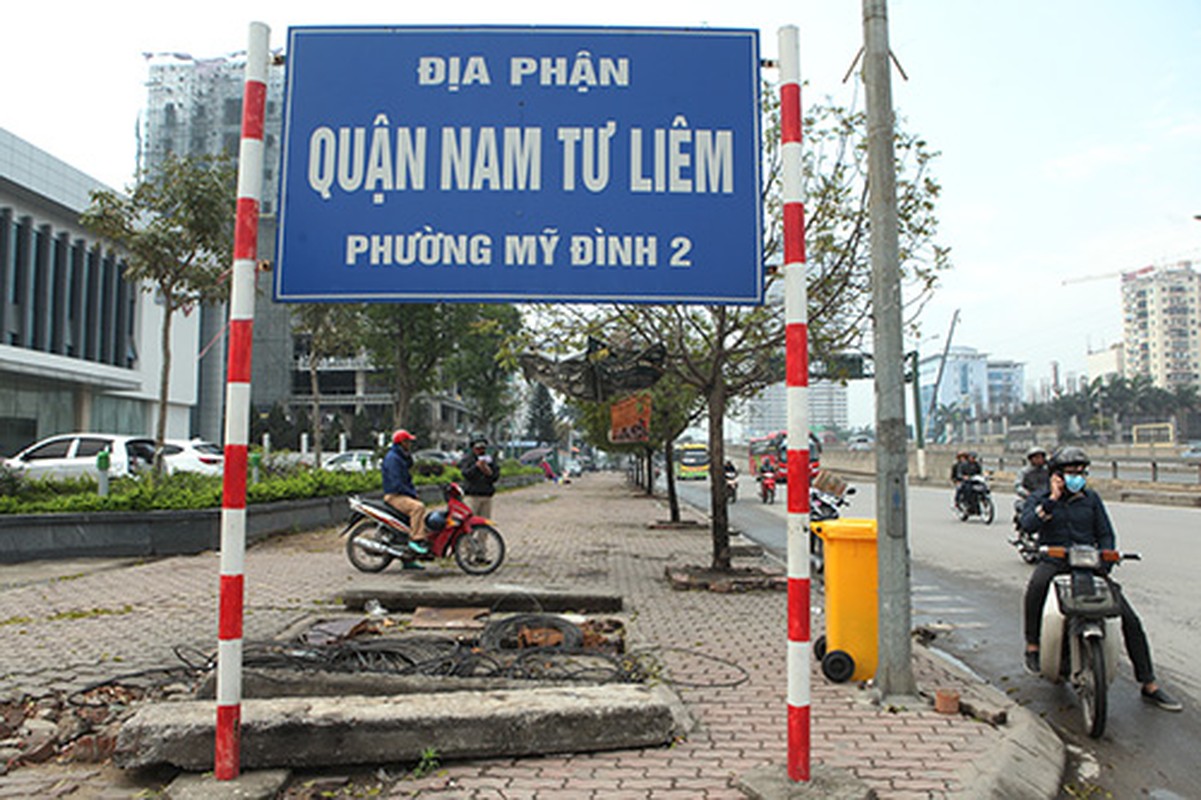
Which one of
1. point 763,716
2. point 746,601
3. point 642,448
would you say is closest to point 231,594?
point 763,716

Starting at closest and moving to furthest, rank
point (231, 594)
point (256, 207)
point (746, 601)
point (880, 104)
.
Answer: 1. point (231, 594)
2. point (256, 207)
3. point (880, 104)
4. point (746, 601)

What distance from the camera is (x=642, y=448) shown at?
1256 inches

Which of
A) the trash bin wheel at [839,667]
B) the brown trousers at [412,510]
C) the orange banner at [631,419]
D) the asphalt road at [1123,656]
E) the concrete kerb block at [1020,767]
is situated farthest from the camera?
the orange banner at [631,419]

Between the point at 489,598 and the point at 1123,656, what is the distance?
514 cm

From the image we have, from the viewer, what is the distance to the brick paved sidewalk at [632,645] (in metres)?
3.85

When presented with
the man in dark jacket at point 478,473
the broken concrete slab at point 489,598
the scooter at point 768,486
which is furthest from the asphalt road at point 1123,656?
the scooter at point 768,486

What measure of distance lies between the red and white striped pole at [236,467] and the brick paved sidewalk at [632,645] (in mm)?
418

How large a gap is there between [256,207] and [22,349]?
3369 cm

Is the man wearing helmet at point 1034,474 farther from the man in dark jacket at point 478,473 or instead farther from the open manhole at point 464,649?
the man in dark jacket at point 478,473

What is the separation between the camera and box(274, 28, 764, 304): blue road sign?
4.16 metres

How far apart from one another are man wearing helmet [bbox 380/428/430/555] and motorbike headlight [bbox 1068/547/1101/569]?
723 cm

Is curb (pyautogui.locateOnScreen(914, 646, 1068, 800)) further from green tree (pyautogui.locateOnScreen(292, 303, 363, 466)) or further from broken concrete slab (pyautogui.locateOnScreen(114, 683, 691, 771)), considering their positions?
green tree (pyautogui.locateOnScreen(292, 303, 363, 466))

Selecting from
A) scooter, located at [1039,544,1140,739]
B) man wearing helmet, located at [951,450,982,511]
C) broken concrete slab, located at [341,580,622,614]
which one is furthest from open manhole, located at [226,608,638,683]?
man wearing helmet, located at [951,450,982,511]

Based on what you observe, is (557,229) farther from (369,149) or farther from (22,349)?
(22,349)
